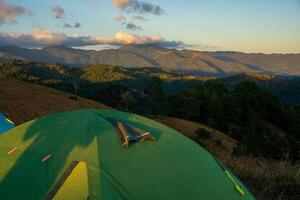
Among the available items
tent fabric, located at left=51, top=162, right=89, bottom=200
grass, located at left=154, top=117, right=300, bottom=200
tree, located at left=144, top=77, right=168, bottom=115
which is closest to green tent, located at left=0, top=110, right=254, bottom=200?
tent fabric, located at left=51, top=162, right=89, bottom=200

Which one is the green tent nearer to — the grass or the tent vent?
the tent vent

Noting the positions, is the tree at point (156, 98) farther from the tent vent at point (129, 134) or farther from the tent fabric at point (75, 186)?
the tent fabric at point (75, 186)

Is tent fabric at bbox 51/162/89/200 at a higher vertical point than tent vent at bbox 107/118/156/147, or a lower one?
lower

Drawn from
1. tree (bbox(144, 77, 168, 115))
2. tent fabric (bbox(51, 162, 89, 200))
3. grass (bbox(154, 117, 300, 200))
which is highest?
tent fabric (bbox(51, 162, 89, 200))

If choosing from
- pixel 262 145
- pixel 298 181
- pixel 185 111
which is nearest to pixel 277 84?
pixel 185 111

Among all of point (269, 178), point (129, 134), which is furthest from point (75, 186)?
point (269, 178)

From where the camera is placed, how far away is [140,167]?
15.4ft

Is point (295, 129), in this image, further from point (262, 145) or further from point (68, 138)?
point (68, 138)

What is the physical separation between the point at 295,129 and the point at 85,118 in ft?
200

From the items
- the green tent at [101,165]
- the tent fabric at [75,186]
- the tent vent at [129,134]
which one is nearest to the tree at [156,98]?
the green tent at [101,165]

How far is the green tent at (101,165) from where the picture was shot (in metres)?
4.36

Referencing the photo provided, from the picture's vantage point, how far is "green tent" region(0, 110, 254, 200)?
4363 mm

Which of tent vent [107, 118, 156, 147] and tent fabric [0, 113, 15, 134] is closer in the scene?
tent vent [107, 118, 156, 147]

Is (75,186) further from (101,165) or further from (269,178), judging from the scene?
(269,178)
